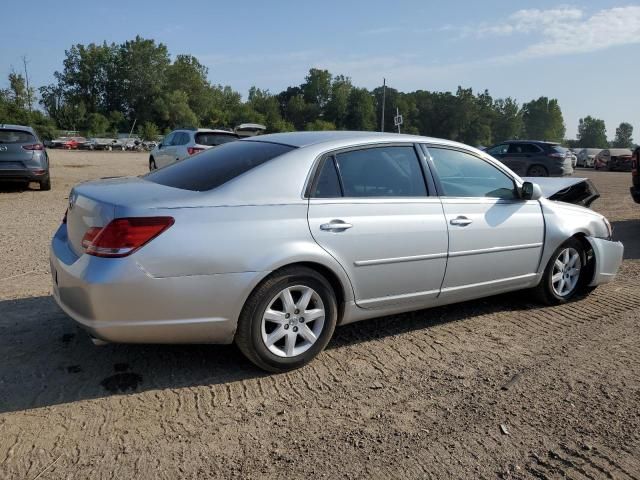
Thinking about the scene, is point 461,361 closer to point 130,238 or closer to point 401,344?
point 401,344

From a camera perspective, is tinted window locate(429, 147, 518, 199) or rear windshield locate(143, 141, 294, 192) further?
tinted window locate(429, 147, 518, 199)

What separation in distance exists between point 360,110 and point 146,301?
4146 inches

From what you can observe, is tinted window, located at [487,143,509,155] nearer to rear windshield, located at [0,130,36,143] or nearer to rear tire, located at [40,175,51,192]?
rear tire, located at [40,175,51,192]

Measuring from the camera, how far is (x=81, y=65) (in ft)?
380

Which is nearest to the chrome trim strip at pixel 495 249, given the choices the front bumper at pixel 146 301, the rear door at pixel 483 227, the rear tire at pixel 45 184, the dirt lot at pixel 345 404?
the rear door at pixel 483 227

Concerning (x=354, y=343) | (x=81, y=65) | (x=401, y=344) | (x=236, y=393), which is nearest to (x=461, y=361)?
(x=401, y=344)

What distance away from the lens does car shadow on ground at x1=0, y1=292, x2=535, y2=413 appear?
10.7 ft

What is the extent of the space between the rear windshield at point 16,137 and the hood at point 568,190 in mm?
10483

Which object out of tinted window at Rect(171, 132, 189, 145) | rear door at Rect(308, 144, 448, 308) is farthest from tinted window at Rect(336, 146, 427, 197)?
tinted window at Rect(171, 132, 189, 145)

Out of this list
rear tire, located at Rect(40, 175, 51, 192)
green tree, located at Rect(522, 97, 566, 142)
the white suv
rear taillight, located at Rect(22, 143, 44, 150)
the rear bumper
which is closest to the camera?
the rear bumper

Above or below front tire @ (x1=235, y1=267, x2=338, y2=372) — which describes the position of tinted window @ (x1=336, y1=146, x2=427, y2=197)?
above

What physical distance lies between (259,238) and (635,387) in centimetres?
249

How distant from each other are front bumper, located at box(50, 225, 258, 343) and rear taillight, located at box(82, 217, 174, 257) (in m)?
0.05

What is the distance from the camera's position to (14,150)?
1177cm
